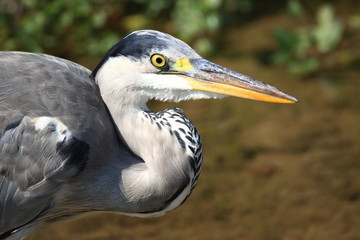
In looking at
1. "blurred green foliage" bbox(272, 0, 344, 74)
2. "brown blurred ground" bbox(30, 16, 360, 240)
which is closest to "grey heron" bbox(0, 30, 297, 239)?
"brown blurred ground" bbox(30, 16, 360, 240)

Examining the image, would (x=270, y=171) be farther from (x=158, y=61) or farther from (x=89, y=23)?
(x=89, y=23)

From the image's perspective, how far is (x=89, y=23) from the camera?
566 cm

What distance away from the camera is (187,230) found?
160 inches

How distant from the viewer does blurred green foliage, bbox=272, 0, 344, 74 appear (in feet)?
17.7

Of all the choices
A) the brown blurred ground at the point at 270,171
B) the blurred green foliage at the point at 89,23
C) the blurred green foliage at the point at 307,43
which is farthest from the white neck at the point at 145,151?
the blurred green foliage at the point at 307,43

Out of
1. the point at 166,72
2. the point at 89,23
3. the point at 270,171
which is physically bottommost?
the point at 270,171

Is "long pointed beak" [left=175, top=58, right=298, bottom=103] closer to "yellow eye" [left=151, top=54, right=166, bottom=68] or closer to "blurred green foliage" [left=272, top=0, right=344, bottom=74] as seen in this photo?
"yellow eye" [left=151, top=54, right=166, bottom=68]

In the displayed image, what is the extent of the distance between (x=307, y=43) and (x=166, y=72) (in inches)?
111

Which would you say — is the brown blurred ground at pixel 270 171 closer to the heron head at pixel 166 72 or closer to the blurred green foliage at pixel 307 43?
the blurred green foliage at pixel 307 43

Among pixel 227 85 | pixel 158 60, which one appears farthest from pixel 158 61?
pixel 227 85

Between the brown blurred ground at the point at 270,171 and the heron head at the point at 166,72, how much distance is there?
1.33m

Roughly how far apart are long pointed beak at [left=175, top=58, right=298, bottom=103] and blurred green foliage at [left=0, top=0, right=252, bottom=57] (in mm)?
2590

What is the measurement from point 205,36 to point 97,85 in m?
2.83

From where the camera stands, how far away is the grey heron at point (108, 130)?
2906 millimetres
